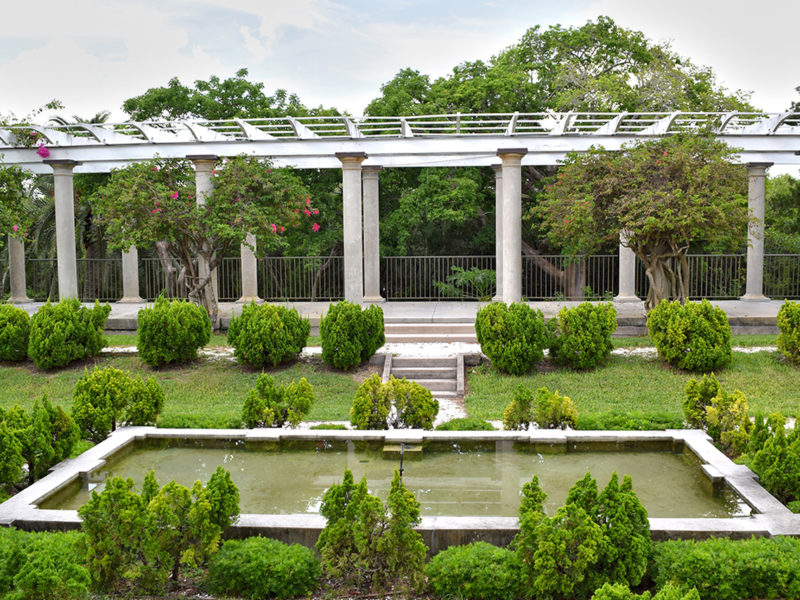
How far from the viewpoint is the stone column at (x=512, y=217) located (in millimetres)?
15096

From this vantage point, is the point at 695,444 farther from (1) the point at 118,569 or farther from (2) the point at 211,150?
(2) the point at 211,150

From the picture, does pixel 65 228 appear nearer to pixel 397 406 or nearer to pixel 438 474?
pixel 397 406

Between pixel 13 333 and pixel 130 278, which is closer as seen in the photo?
pixel 13 333

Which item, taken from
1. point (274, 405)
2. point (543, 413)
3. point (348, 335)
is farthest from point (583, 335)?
point (274, 405)

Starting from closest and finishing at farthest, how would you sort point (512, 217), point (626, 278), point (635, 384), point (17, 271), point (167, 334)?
1. point (635, 384)
2. point (167, 334)
3. point (512, 217)
4. point (626, 278)
5. point (17, 271)

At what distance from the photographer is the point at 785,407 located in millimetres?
9414

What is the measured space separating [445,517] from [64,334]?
28.6ft

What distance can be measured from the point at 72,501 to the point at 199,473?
102 centimetres

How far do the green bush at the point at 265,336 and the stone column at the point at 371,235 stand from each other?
596 cm

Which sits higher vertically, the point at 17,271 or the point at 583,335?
the point at 17,271

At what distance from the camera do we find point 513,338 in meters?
11.5

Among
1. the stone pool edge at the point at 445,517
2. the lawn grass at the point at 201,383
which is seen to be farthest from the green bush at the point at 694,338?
the lawn grass at the point at 201,383

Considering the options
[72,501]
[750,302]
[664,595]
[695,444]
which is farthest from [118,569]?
[750,302]

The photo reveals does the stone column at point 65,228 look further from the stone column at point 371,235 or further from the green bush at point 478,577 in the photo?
the green bush at point 478,577
